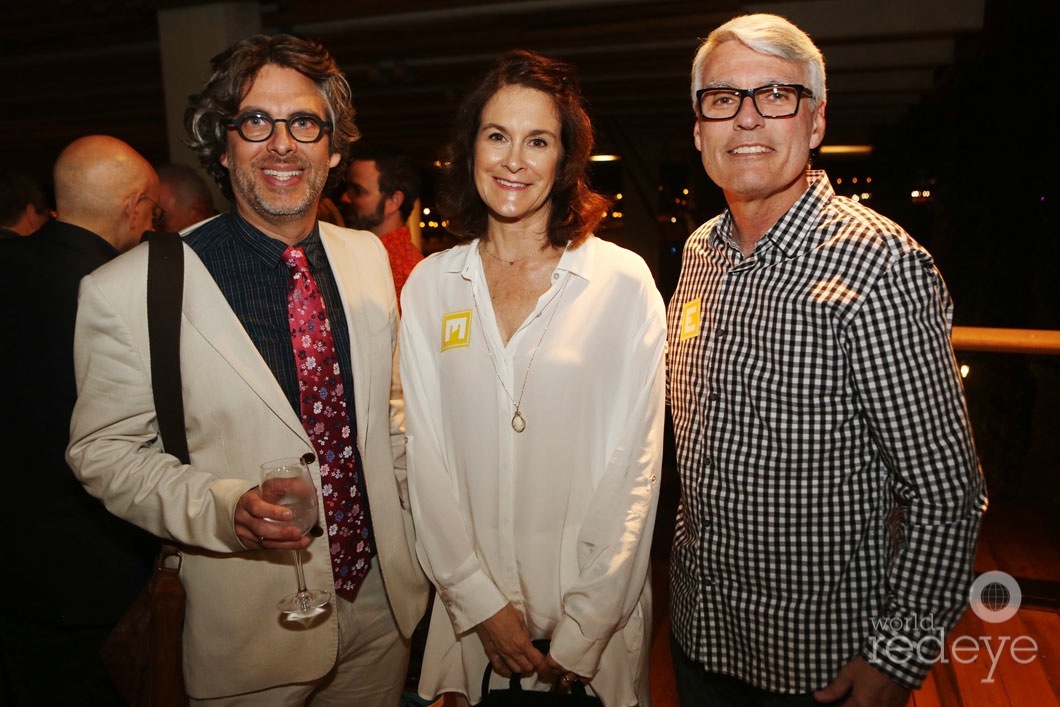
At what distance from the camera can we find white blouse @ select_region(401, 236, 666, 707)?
5.36 feet

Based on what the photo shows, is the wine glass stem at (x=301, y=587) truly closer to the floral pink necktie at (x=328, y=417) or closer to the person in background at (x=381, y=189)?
the floral pink necktie at (x=328, y=417)

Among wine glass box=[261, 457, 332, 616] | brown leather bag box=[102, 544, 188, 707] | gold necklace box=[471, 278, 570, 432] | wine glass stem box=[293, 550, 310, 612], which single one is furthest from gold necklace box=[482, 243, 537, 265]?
brown leather bag box=[102, 544, 188, 707]

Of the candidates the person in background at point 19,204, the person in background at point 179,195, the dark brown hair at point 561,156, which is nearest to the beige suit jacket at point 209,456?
the dark brown hair at point 561,156

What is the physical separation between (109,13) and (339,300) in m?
4.84

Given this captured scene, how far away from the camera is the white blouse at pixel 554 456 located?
1634 mm

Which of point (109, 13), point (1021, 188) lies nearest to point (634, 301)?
point (1021, 188)

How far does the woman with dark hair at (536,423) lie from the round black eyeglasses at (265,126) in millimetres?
417

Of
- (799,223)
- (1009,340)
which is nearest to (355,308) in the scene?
(799,223)

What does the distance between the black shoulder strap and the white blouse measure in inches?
20.3

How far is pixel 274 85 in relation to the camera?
70.0 inches

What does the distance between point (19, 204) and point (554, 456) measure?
3.67 m

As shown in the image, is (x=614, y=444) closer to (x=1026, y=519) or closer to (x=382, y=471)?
(x=382, y=471)

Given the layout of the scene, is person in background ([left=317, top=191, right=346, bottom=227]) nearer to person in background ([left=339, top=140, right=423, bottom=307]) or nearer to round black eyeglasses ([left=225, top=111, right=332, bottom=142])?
person in background ([left=339, top=140, right=423, bottom=307])

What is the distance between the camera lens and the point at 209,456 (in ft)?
5.32
